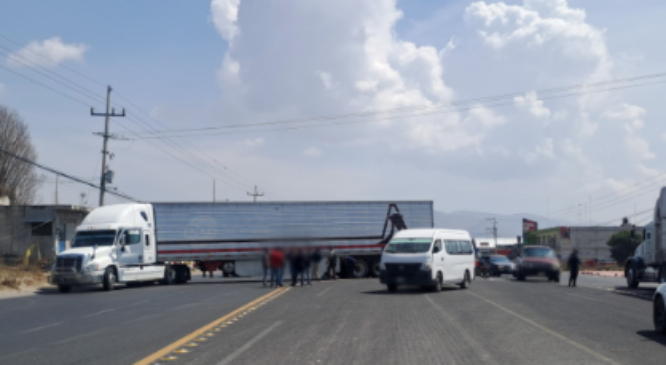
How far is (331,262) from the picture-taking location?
34.2 m

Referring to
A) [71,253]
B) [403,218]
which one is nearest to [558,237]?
[403,218]

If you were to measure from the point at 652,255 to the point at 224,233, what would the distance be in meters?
19.0

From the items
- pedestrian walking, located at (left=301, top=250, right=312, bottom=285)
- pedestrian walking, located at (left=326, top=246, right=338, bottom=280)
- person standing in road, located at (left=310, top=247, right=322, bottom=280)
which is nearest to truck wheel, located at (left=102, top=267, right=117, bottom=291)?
pedestrian walking, located at (left=301, top=250, right=312, bottom=285)

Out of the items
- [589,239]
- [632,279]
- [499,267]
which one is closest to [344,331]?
[632,279]

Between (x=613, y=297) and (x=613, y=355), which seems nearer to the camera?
(x=613, y=355)

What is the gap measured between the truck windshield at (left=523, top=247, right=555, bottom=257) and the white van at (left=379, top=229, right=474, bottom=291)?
372 inches

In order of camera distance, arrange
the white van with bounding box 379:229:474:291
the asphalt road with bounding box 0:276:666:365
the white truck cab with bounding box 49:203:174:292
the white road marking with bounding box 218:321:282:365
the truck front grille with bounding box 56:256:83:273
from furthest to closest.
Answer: the white truck cab with bounding box 49:203:174:292
the truck front grille with bounding box 56:256:83:273
the white van with bounding box 379:229:474:291
the asphalt road with bounding box 0:276:666:365
the white road marking with bounding box 218:321:282:365

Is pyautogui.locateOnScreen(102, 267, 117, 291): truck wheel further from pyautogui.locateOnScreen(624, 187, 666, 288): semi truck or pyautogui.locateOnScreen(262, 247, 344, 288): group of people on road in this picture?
pyautogui.locateOnScreen(624, 187, 666, 288): semi truck

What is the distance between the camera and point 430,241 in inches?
937

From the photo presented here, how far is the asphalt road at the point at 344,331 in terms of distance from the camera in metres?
9.48

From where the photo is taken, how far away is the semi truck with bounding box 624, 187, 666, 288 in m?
23.9

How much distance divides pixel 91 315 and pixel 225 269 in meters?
17.7

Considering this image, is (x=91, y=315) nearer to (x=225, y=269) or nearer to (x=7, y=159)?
(x=225, y=269)

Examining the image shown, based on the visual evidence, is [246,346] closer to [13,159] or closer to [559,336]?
[559,336]
